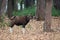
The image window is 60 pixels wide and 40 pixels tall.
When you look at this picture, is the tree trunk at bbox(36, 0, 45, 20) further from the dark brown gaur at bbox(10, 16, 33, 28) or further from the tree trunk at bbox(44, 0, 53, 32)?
the tree trunk at bbox(44, 0, 53, 32)

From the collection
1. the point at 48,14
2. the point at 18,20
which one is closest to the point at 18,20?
the point at 18,20

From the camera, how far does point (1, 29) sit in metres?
14.9

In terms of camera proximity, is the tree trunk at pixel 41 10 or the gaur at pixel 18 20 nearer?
the gaur at pixel 18 20

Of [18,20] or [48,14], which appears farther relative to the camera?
Answer: [18,20]

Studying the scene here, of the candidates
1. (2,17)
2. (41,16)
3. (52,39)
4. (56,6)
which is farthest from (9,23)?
(56,6)

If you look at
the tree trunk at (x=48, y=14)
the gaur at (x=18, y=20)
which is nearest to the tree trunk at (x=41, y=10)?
the gaur at (x=18, y=20)

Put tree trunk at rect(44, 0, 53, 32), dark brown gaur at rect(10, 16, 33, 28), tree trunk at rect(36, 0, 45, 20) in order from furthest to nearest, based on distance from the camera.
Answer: tree trunk at rect(36, 0, 45, 20) < dark brown gaur at rect(10, 16, 33, 28) < tree trunk at rect(44, 0, 53, 32)

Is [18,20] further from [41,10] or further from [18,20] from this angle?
[41,10]

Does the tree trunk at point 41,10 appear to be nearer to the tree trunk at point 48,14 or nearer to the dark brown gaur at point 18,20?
the dark brown gaur at point 18,20

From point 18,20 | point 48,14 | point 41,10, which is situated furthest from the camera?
point 41,10

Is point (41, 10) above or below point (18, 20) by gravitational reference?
below

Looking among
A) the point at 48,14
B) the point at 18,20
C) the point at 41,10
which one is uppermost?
the point at 48,14

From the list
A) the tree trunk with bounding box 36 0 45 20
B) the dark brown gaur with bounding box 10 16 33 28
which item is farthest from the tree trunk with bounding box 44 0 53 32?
the tree trunk with bounding box 36 0 45 20

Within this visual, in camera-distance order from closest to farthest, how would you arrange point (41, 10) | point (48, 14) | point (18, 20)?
1. point (48, 14)
2. point (18, 20)
3. point (41, 10)
